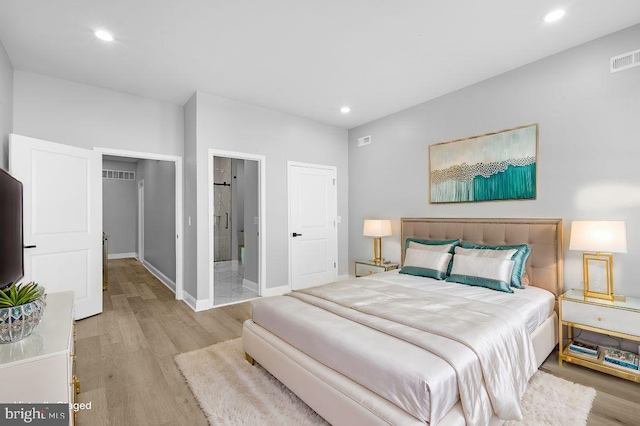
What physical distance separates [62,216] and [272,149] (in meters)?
2.61

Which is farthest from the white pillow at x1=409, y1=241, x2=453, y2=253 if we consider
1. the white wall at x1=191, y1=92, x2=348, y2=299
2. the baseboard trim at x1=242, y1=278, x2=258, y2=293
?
the baseboard trim at x1=242, y1=278, x2=258, y2=293

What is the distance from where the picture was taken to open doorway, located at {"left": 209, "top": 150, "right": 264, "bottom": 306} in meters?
4.42

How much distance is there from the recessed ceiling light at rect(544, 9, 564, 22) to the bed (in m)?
1.73

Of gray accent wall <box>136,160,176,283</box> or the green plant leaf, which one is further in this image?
gray accent wall <box>136,160,176,283</box>

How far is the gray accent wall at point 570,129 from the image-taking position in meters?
2.56

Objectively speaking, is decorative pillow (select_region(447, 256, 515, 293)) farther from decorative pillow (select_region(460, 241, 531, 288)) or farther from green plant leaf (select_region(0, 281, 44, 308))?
green plant leaf (select_region(0, 281, 44, 308))

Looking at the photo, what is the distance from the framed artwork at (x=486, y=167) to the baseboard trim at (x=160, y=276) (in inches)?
164

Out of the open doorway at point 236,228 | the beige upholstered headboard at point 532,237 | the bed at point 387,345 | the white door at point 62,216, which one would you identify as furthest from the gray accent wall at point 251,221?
the beige upholstered headboard at point 532,237

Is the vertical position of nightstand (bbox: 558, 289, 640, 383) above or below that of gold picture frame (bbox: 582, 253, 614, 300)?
below

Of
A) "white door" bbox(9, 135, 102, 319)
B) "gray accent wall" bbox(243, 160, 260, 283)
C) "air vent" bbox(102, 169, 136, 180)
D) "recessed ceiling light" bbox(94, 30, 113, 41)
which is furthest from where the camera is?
"air vent" bbox(102, 169, 136, 180)

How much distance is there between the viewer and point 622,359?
7.52ft

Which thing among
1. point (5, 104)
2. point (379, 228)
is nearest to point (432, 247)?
point (379, 228)

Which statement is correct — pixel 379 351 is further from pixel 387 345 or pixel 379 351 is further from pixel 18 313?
pixel 18 313

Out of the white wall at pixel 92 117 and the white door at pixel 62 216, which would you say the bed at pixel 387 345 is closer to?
the white door at pixel 62 216
